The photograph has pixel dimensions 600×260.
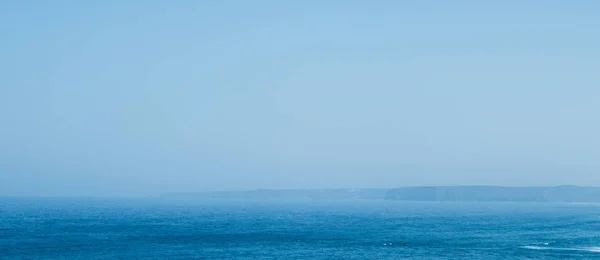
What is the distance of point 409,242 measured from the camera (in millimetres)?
101000

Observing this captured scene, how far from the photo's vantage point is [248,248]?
3588 inches

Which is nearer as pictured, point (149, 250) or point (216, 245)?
point (149, 250)

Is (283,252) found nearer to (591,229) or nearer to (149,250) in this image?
(149,250)

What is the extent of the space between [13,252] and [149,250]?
683 inches

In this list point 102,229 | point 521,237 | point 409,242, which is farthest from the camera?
point 102,229

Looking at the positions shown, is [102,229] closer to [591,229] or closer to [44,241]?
[44,241]

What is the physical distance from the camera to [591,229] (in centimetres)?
13088

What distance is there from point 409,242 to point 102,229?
57.5 meters

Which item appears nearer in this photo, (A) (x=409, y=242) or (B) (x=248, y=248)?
(B) (x=248, y=248)

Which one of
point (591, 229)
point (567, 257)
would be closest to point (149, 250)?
point (567, 257)

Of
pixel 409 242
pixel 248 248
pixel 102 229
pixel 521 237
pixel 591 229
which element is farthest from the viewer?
pixel 591 229

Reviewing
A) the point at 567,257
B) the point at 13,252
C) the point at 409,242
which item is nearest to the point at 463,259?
the point at 567,257

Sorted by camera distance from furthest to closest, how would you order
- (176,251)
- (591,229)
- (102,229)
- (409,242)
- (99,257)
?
(591,229)
(102,229)
(409,242)
(176,251)
(99,257)

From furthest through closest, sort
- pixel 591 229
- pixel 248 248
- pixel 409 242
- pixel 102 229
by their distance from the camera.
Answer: pixel 591 229
pixel 102 229
pixel 409 242
pixel 248 248
